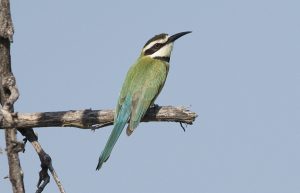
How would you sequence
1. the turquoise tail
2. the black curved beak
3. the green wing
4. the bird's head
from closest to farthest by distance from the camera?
1. the turquoise tail
2. the green wing
3. the bird's head
4. the black curved beak

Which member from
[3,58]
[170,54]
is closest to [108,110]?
[3,58]

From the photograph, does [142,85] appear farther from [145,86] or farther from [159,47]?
[159,47]

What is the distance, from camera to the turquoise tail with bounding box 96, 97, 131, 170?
→ 184 inches

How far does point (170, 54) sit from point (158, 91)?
0.70 metres

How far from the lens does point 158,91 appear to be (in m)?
5.76

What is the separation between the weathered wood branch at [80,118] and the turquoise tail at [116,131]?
227 millimetres

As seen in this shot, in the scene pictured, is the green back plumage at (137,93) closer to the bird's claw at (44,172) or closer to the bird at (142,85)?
the bird at (142,85)

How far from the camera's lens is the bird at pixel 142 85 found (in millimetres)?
4945

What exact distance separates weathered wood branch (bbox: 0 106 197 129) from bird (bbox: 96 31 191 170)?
11.5 inches

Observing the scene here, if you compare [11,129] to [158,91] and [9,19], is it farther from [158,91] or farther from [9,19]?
[158,91]

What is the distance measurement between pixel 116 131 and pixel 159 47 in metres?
1.57

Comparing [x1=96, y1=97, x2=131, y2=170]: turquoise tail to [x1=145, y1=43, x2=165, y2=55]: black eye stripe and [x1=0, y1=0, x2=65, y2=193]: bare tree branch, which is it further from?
[x1=145, y1=43, x2=165, y2=55]: black eye stripe

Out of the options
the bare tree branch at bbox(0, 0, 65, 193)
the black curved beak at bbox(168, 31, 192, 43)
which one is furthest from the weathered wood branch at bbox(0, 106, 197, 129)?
the black curved beak at bbox(168, 31, 192, 43)

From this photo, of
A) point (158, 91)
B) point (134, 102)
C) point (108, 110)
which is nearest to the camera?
point (108, 110)
